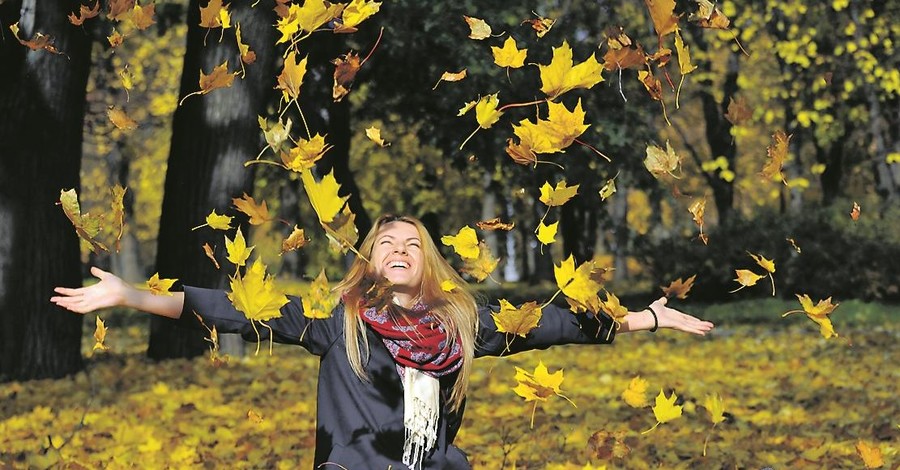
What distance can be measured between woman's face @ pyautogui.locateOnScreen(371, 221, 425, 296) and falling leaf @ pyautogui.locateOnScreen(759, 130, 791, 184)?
3.41ft

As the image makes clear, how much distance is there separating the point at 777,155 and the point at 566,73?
2.65 feet

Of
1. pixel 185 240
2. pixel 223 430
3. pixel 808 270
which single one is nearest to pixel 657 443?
pixel 223 430

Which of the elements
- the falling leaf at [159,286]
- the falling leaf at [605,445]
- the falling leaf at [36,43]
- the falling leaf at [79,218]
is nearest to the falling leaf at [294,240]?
the falling leaf at [159,286]

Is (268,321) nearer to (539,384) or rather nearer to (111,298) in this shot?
(111,298)

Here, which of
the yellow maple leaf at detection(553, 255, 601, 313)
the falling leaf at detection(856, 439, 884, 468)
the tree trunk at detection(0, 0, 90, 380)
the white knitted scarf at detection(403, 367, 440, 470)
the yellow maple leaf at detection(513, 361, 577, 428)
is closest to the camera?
the yellow maple leaf at detection(553, 255, 601, 313)

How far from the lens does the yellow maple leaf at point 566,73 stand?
8.77 feet

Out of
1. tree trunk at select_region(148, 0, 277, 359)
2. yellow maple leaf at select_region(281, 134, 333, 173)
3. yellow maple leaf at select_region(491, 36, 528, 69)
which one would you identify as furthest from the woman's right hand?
tree trunk at select_region(148, 0, 277, 359)

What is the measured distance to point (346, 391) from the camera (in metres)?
3.36

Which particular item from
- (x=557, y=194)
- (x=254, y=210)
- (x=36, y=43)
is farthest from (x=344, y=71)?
(x=36, y=43)

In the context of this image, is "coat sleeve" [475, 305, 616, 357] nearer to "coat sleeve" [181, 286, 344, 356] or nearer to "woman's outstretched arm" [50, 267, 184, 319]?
"coat sleeve" [181, 286, 344, 356]

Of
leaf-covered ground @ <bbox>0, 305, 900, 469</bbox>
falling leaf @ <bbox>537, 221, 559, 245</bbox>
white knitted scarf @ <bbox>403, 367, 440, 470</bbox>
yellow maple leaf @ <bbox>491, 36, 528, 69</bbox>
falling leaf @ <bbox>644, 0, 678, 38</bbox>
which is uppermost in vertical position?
falling leaf @ <bbox>644, 0, 678, 38</bbox>

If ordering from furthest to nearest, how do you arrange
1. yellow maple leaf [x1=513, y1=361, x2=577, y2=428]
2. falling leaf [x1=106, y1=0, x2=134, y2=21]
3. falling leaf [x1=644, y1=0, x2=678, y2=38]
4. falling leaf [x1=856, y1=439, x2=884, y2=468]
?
1. falling leaf [x1=856, y1=439, x2=884, y2=468]
2. falling leaf [x1=106, y1=0, x2=134, y2=21]
3. yellow maple leaf [x1=513, y1=361, x2=577, y2=428]
4. falling leaf [x1=644, y1=0, x2=678, y2=38]

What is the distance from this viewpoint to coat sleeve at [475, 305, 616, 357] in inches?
137

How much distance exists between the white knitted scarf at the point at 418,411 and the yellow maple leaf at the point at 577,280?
571 mm
